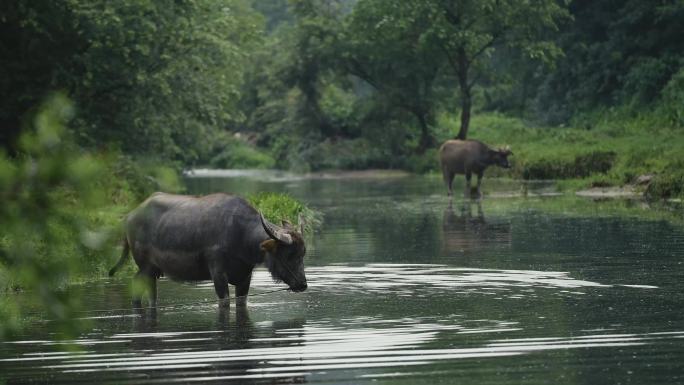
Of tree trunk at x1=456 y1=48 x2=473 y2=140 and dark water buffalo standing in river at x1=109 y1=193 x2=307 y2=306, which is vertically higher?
tree trunk at x1=456 y1=48 x2=473 y2=140

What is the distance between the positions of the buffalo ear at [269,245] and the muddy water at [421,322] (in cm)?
78

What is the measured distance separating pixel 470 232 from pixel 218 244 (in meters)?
12.7

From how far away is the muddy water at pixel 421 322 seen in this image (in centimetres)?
1123

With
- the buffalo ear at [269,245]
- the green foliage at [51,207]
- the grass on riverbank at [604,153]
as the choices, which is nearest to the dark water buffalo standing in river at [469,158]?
the grass on riverbank at [604,153]

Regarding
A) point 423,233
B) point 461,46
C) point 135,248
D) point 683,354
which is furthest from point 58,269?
point 461,46

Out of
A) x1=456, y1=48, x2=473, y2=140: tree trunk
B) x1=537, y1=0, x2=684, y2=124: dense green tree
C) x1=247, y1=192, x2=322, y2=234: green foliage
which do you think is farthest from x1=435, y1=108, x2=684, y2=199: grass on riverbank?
x1=247, y1=192, x2=322, y2=234: green foliage

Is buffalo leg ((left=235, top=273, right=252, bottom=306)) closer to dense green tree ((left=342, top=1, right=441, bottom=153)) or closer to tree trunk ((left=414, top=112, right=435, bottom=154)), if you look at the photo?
dense green tree ((left=342, top=1, right=441, bottom=153))

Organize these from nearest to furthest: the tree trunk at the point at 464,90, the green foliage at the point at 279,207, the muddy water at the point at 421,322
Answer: the muddy water at the point at 421,322, the green foliage at the point at 279,207, the tree trunk at the point at 464,90

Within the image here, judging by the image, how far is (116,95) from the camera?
34844mm

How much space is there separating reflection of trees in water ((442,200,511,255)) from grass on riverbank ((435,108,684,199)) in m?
6.27

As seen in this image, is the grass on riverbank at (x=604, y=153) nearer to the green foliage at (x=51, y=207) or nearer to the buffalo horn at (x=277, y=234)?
the buffalo horn at (x=277, y=234)

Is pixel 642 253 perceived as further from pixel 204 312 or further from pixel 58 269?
pixel 58 269

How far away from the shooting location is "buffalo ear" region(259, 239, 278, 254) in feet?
50.2

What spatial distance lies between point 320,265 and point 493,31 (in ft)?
134
